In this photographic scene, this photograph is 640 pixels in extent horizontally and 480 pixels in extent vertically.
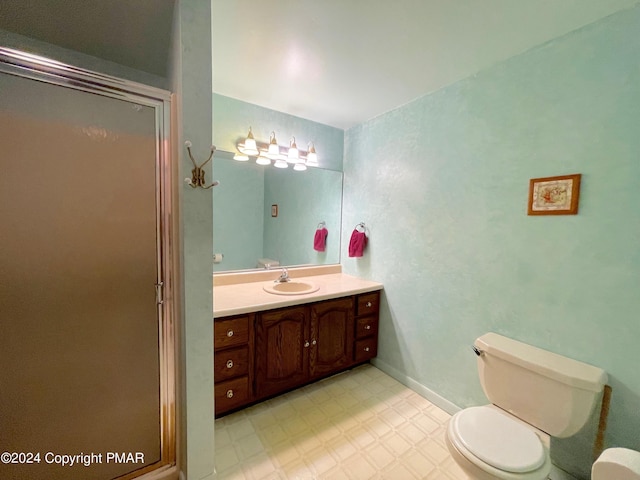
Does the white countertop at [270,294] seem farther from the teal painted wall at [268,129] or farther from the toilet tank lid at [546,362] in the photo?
the teal painted wall at [268,129]

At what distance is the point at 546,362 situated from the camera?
3.92ft

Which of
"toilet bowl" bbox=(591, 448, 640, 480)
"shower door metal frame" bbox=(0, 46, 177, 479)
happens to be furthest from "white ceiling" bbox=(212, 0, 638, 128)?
"toilet bowl" bbox=(591, 448, 640, 480)

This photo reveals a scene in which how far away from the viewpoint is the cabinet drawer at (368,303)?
7.02 feet

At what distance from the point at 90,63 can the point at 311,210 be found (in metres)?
1.79

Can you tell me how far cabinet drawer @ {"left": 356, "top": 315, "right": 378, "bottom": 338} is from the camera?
216 cm

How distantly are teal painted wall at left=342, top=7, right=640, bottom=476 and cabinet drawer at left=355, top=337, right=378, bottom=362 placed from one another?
0.32 feet

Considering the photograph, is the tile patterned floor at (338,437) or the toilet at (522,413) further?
the tile patterned floor at (338,437)

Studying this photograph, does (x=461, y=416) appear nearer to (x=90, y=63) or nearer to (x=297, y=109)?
(x=297, y=109)

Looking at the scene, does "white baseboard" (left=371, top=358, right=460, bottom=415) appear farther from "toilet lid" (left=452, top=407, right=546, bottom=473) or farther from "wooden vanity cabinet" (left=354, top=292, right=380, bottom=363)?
"toilet lid" (left=452, top=407, right=546, bottom=473)

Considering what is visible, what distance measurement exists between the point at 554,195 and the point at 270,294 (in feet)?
5.95

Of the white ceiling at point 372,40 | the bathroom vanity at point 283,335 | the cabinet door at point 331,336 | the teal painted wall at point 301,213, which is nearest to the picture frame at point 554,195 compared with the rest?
the white ceiling at point 372,40

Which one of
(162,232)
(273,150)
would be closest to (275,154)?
(273,150)

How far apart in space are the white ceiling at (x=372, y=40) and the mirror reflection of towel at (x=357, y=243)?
1157 millimetres

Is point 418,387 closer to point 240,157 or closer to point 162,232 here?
point 162,232
